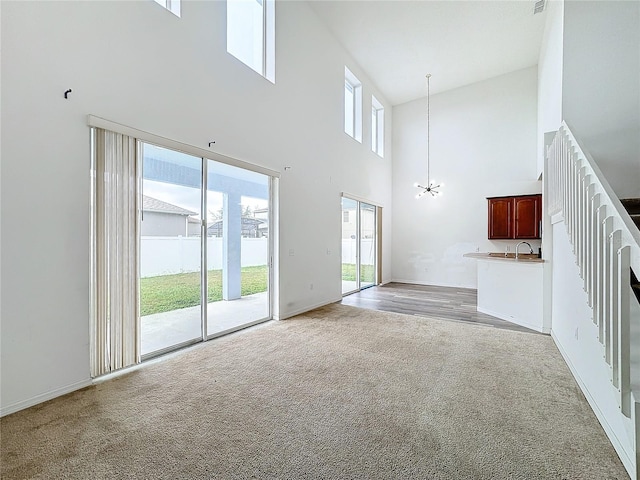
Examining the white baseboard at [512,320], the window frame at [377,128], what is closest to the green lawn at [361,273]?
the white baseboard at [512,320]

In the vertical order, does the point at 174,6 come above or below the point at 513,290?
above

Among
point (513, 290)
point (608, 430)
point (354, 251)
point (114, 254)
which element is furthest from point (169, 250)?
point (513, 290)

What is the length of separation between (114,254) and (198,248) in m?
0.94

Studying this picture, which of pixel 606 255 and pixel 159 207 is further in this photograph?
pixel 159 207

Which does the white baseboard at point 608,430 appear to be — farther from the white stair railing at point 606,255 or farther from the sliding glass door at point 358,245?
the sliding glass door at point 358,245

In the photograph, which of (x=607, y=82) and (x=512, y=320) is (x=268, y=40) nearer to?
(x=607, y=82)

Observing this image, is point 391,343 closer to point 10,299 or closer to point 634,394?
point 634,394

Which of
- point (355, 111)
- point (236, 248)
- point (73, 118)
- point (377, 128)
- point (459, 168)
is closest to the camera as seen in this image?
point (73, 118)

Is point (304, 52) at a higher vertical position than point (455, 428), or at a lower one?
higher

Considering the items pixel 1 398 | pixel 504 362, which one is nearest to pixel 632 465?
pixel 504 362

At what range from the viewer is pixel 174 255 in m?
3.34

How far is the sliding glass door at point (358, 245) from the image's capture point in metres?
7.06

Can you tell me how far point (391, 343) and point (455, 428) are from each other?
162cm

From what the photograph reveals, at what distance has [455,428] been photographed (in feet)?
6.70
